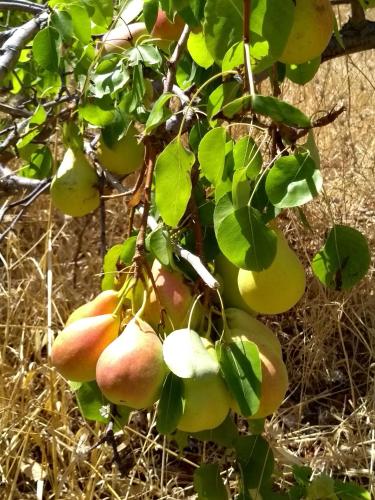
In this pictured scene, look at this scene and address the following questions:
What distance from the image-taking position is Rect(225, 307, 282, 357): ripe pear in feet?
2.24

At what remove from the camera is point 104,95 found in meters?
0.90

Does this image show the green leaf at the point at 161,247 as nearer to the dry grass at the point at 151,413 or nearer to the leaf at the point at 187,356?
the leaf at the point at 187,356

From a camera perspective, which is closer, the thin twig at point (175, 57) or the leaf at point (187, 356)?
the leaf at point (187, 356)

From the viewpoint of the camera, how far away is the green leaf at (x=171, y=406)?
64cm

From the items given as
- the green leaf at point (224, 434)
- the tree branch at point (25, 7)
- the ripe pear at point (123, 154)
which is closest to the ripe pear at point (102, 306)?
the green leaf at point (224, 434)

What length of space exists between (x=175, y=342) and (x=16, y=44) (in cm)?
43

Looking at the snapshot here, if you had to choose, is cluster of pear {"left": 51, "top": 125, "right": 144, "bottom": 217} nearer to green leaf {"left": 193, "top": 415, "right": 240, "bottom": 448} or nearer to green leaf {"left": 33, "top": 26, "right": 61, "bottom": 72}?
green leaf {"left": 33, "top": 26, "right": 61, "bottom": 72}

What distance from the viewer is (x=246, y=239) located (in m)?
0.61

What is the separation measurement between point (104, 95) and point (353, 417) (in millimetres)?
894

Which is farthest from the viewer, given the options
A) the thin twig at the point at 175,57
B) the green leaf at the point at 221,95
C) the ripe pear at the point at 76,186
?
the ripe pear at the point at 76,186

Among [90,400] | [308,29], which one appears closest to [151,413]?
[90,400]

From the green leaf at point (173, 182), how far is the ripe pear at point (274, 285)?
8 centimetres

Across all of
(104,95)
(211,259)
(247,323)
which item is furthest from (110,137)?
(247,323)

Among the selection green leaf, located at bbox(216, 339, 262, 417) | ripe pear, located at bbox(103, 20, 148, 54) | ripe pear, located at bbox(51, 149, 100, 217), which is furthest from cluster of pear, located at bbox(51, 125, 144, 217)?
green leaf, located at bbox(216, 339, 262, 417)
